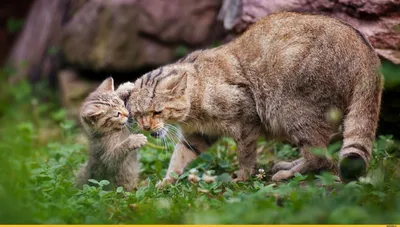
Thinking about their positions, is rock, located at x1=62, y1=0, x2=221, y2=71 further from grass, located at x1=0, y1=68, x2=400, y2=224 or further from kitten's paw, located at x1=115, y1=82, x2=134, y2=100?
kitten's paw, located at x1=115, y1=82, x2=134, y2=100

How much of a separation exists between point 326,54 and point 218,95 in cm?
119

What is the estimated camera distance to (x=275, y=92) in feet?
18.6

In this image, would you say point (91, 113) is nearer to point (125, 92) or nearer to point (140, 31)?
point (125, 92)

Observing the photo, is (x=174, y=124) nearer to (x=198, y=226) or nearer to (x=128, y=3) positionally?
(x=198, y=226)

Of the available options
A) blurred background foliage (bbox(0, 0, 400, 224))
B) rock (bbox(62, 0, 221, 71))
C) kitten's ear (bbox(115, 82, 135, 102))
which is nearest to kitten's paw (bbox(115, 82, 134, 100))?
kitten's ear (bbox(115, 82, 135, 102))

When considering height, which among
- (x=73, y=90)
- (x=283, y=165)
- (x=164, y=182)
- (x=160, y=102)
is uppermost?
(x=160, y=102)

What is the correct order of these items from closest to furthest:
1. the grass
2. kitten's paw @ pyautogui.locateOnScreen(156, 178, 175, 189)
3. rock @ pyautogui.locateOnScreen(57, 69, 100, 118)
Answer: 1. the grass
2. kitten's paw @ pyautogui.locateOnScreen(156, 178, 175, 189)
3. rock @ pyautogui.locateOnScreen(57, 69, 100, 118)

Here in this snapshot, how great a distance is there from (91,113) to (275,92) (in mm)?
1880

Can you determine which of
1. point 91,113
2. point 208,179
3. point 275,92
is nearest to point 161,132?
point 91,113

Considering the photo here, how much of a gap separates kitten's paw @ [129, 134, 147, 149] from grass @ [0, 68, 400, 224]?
0.41 metres

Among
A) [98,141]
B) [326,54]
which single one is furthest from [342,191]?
[98,141]

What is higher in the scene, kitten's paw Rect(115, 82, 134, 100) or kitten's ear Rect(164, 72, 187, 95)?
kitten's ear Rect(164, 72, 187, 95)

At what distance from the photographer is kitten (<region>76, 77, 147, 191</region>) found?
19.1 ft

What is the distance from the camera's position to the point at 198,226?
12.1ft
